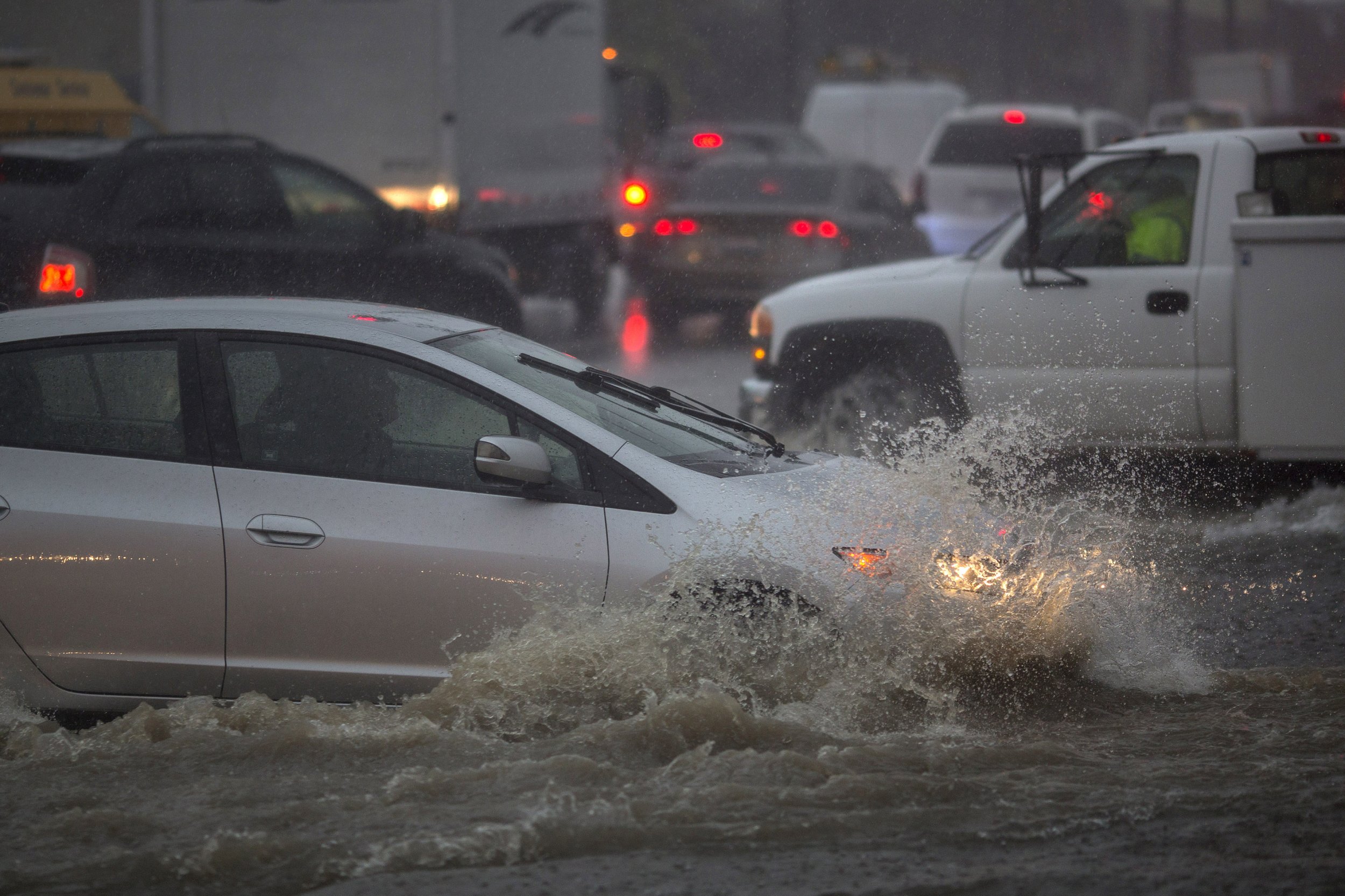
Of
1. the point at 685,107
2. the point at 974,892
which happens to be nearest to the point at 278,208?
the point at 974,892

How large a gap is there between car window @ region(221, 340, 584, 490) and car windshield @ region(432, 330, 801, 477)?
0.20 m

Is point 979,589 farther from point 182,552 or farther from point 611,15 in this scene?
point 611,15

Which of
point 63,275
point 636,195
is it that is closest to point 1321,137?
point 63,275

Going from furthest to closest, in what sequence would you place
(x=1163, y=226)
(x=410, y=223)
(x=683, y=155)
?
(x=683, y=155)
(x=410, y=223)
(x=1163, y=226)

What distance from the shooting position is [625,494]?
15.3ft

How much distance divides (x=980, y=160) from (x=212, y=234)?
9979 millimetres

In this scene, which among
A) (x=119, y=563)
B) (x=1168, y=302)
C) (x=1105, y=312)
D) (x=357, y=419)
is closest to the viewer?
(x=119, y=563)

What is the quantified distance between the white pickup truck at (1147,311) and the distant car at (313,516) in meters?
3.19

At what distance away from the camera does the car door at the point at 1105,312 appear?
7.54m

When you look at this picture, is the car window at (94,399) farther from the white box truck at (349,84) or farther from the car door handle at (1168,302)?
the white box truck at (349,84)

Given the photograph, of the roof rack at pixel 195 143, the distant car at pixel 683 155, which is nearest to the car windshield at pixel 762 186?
the distant car at pixel 683 155

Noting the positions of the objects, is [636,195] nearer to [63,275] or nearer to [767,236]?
[767,236]

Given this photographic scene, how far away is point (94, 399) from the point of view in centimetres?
492

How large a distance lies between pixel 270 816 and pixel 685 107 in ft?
171
